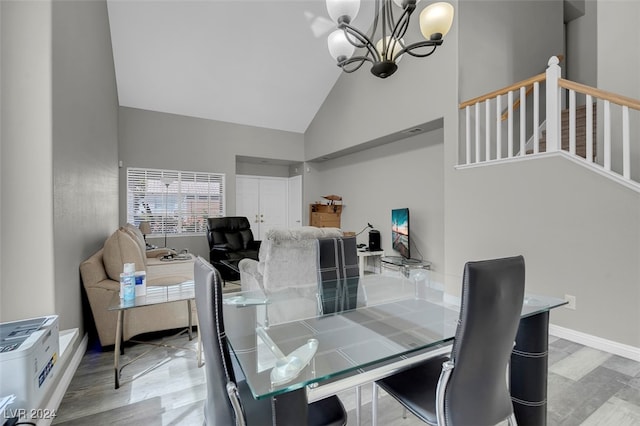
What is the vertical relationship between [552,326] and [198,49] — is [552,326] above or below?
below

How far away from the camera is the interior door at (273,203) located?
23.3 feet

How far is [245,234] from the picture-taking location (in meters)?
5.21

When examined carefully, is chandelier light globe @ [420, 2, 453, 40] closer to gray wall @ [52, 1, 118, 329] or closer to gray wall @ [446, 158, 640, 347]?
gray wall @ [446, 158, 640, 347]

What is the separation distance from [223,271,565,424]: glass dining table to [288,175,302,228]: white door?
4.95 meters

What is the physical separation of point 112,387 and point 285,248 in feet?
5.13

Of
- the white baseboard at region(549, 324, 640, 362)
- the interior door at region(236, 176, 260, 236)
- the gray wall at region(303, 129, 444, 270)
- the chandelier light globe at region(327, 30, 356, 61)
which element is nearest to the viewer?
the white baseboard at region(549, 324, 640, 362)

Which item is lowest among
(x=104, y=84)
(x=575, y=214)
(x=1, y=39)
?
(x=575, y=214)

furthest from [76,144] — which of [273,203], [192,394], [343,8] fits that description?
[273,203]

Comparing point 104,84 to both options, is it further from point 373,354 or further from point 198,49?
point 373,354

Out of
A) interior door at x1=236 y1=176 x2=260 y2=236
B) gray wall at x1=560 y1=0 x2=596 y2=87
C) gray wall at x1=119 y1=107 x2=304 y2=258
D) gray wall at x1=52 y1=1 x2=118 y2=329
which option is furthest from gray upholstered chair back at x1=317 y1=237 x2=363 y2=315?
gray wall at x1=560 y1=0 x2=596 y2=87

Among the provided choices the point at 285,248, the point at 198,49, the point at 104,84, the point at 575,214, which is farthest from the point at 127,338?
the point at 198,49

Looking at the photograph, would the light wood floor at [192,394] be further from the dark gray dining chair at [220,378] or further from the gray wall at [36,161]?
the dark gray dining chair at [220,378]

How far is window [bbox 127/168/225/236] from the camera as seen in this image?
5340 millimetres

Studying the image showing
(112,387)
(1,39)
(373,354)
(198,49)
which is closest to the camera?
(373,354)
